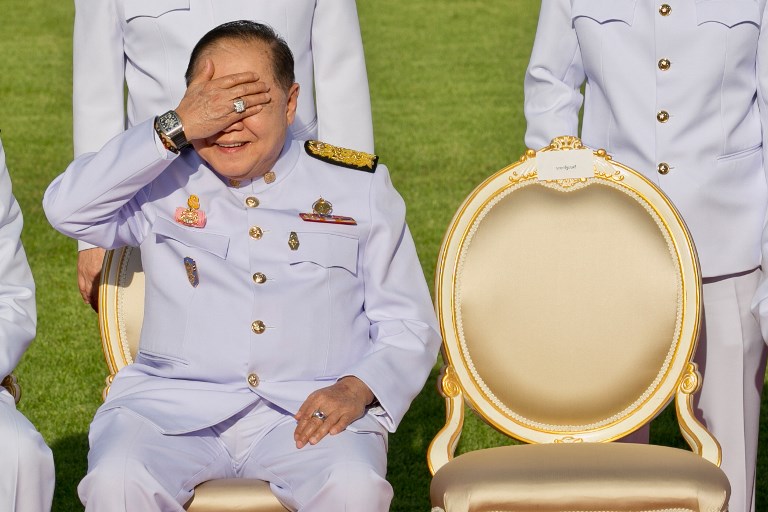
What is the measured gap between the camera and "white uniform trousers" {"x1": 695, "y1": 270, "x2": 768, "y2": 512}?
3922 mm

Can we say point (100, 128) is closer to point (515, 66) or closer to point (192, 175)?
point (192, 175)

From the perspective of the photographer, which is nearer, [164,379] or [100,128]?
[164,379]

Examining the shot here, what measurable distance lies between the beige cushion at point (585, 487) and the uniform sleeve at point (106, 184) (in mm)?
945

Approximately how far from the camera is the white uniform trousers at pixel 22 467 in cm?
324

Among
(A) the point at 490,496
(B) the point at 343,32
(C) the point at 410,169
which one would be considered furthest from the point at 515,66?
(A) the point at 490,496

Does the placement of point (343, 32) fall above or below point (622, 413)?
above

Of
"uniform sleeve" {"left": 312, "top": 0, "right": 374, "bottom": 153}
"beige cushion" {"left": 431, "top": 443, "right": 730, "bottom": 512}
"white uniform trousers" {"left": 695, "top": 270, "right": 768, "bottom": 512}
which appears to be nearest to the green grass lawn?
"white uniform trousers" {"left": 695, "top": 270, "right": 768, "bottom": 512}

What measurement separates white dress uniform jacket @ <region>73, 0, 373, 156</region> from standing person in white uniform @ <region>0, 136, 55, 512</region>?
0.49 metres

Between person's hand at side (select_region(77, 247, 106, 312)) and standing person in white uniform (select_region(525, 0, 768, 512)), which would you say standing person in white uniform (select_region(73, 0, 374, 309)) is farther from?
standing person in white uniform (select_region(525, 0, 768, 512))

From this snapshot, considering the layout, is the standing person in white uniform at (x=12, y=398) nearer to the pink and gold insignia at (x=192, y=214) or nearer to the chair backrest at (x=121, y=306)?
the chair backrest at (x=121, y=306)

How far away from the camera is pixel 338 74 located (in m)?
4.06

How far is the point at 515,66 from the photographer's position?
41.4ft

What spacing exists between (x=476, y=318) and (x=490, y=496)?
0.63m

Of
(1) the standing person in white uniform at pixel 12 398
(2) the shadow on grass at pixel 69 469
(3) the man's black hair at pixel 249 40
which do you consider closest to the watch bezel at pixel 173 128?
(3) the man's black hair at pixel 249 40
